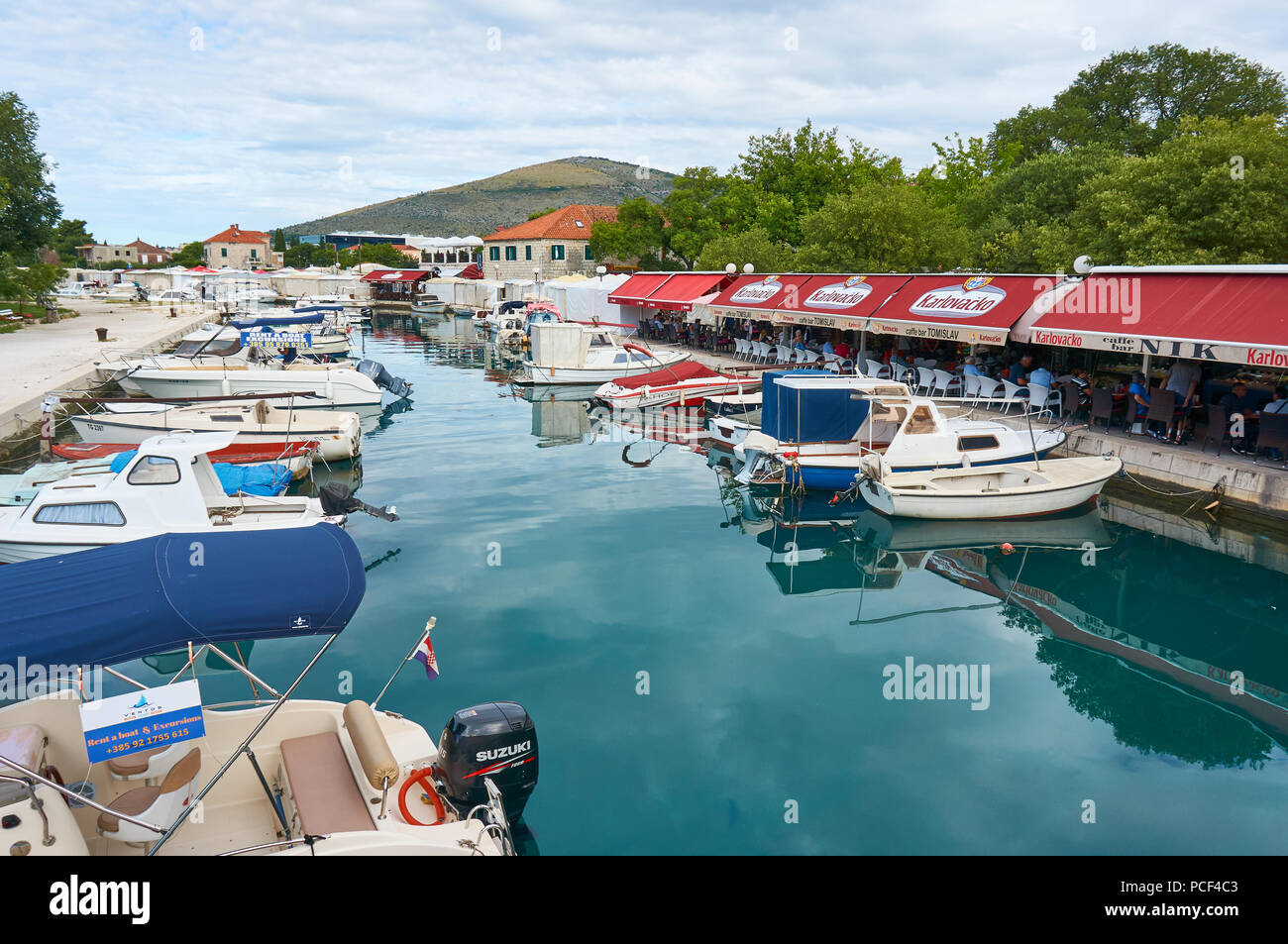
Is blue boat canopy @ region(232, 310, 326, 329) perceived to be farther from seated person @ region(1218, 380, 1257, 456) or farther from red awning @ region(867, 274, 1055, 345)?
seated person @ region(1218, 380, 1257, 456)

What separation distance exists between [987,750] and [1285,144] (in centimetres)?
2537

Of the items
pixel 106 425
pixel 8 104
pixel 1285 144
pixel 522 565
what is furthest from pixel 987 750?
pixel 8 104

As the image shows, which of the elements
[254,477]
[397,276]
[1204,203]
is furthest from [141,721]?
[397,276]

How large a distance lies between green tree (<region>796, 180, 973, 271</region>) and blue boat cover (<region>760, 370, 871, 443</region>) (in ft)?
69.7

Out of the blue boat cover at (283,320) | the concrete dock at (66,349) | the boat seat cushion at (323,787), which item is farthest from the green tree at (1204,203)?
the concrete dock at (66,349)

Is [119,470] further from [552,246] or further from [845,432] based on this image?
[552,246]

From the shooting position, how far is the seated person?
18172 mm

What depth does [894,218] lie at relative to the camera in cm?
3772

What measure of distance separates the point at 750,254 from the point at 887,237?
345 inches

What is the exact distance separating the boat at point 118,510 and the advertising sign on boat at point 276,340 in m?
20.4

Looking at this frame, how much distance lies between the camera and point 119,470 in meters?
15.0

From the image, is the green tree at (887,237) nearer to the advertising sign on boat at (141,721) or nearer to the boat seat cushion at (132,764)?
the boat seat cushion at (132,764)

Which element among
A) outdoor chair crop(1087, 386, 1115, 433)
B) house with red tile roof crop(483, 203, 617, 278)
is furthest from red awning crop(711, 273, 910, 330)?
A: house with red tile roof crop(483, 203, 617, 278)
